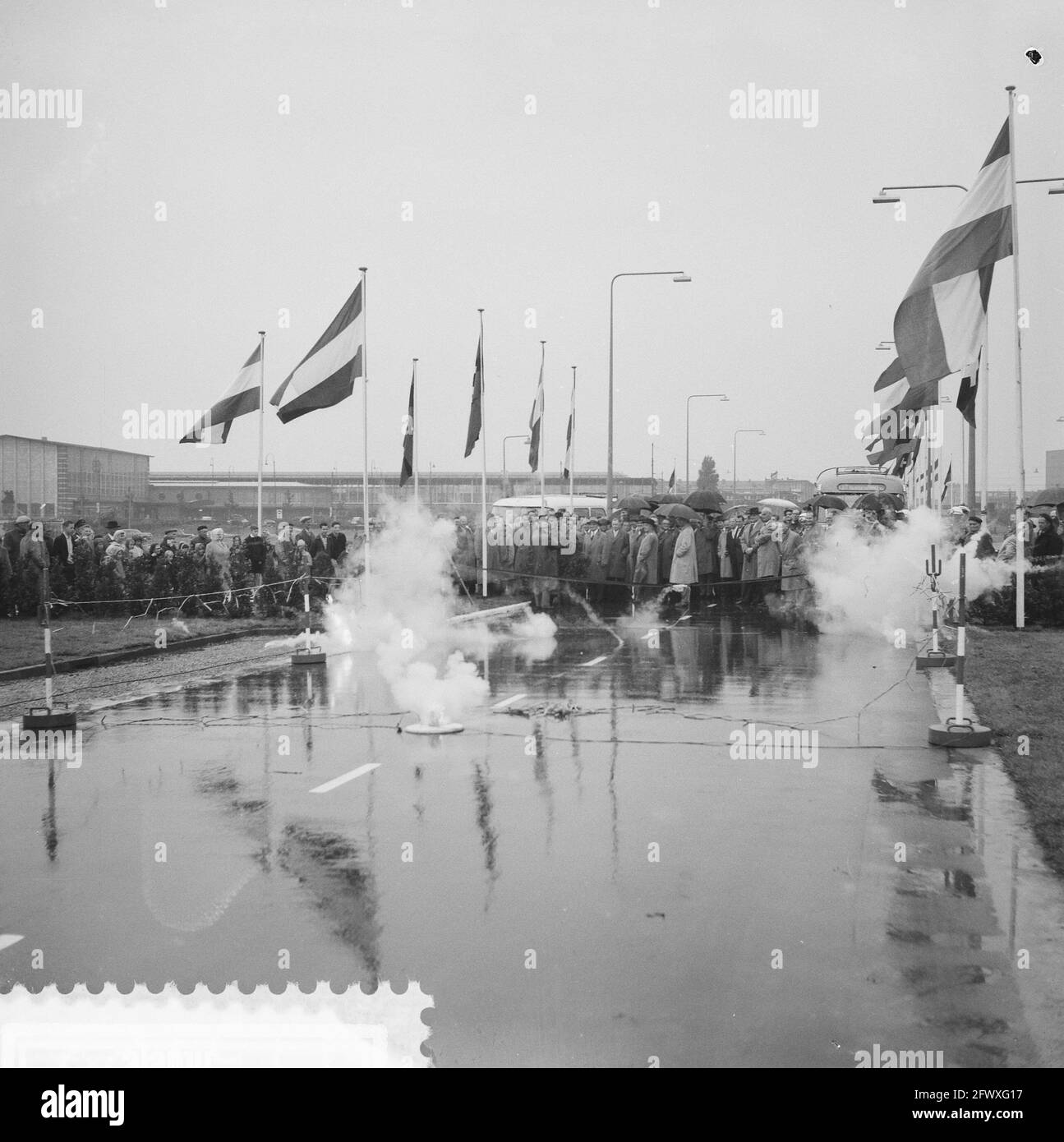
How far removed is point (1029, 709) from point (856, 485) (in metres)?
30.3

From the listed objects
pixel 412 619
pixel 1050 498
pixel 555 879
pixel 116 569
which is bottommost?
pixel 555 879

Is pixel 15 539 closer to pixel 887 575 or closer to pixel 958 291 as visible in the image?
pixel 887 575

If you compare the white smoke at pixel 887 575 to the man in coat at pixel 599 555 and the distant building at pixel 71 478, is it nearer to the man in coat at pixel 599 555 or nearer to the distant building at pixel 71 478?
the man in coat at pixel 599 555

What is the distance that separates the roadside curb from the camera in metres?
16.5

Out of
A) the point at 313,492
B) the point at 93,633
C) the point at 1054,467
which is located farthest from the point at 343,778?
the point at 313,492

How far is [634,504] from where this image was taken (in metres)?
36.3

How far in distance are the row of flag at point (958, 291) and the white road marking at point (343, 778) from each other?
10351mm

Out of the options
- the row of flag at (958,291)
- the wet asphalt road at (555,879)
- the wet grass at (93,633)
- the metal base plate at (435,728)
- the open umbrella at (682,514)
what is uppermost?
the row of flag at (958,291)

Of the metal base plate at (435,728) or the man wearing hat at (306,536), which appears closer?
the metal base plate at (435,728)

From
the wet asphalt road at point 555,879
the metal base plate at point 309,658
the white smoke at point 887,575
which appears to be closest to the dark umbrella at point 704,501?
the white smoke at point 887,575

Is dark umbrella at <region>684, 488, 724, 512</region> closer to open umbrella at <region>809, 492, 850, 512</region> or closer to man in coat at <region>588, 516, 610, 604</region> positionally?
man in coat at <region>588, 516, 610, 604</region>

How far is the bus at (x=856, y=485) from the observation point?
40969 mm
